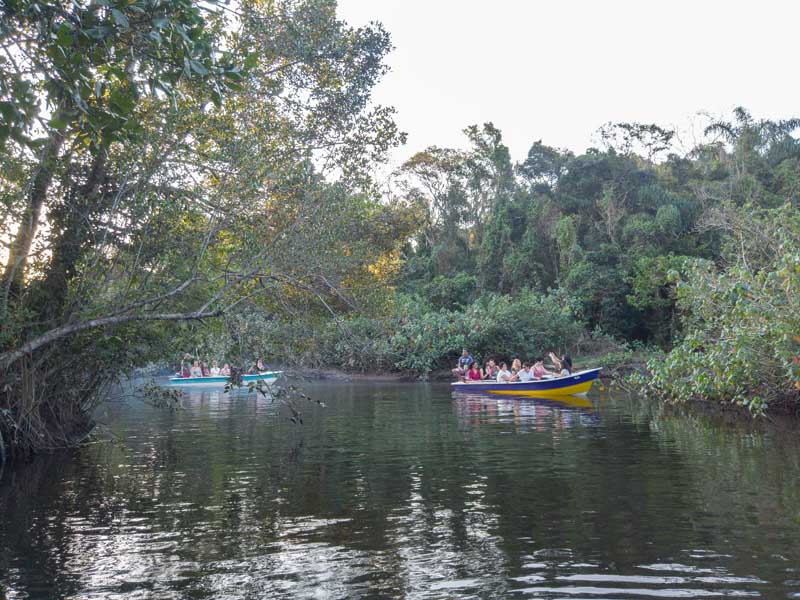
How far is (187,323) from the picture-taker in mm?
12484

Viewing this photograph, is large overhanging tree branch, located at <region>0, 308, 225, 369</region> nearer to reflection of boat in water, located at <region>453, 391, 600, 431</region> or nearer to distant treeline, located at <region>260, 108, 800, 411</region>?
reflection of boat in water, located at <region>453, 391, 600, 431</region>

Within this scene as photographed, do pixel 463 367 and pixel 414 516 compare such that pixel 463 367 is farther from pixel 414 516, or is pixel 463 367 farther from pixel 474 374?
pixel 414 516

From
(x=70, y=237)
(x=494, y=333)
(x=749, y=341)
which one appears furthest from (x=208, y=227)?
(x=494, y=333)

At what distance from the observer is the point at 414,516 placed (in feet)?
25.2

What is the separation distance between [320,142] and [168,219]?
2875mm

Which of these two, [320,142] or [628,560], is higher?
[320,142]

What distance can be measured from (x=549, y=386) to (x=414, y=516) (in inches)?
601

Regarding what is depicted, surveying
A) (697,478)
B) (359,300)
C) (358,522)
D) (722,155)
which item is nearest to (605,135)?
(722,155)

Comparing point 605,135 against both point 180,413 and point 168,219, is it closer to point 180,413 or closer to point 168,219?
point 180,413

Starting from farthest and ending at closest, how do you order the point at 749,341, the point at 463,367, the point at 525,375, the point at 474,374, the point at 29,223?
the point at 463,367 → the point at 474,374 → the point at 525,375 → the point at 749,341 → the point at 29,223

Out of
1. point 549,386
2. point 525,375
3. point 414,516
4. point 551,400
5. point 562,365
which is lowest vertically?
point 414,516

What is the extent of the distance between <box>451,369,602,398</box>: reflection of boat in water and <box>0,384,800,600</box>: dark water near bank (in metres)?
7.24

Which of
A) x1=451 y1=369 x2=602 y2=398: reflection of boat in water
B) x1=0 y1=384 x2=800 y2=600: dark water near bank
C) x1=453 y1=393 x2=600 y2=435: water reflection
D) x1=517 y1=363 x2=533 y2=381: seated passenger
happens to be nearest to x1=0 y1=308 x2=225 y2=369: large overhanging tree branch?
x1=0 y1=384 x2=800 y2=600: dark water near bank

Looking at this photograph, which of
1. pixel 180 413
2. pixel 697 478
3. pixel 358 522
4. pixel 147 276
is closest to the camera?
pixel 358 522
